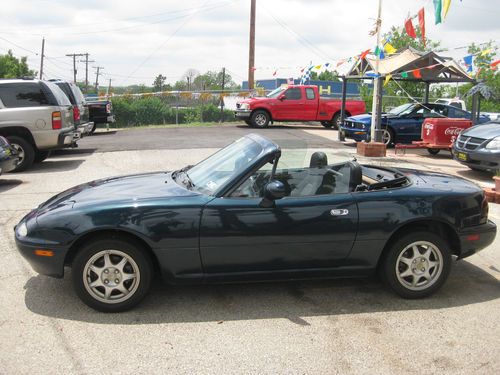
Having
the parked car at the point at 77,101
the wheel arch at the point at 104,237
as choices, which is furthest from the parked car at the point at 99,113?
the wheel arch at the point at 104,237

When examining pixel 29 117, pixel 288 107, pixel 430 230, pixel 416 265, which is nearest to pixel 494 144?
pixel 430 230

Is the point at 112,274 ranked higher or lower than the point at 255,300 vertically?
higher

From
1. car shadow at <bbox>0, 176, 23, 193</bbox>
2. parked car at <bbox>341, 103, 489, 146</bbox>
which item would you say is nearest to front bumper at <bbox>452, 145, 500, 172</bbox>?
parked car at <bbox>341, 103, 489, 146</bbox>

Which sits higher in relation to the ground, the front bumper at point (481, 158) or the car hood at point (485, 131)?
the car hood at point (485, 131)

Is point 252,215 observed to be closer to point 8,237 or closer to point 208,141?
point 8,237

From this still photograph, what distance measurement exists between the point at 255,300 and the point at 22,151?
27.7 ft

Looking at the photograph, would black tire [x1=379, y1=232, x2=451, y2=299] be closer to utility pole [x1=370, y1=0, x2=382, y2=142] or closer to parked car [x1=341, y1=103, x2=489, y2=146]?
utility pole [x1=370, y1=0, x2=382, y2=142]

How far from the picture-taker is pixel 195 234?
12.8 ft

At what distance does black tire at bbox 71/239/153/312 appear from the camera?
152 inches

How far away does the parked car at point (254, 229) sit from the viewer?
3896 mm

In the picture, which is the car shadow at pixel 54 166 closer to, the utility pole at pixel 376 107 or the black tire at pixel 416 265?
the utility pole at pixel 376 107

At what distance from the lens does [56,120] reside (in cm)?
1123

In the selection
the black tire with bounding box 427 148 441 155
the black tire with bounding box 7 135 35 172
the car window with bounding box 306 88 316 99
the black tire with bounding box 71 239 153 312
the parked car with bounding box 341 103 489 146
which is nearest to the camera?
the black tire with bounding box 71 239 153 312

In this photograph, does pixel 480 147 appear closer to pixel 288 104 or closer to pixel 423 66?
pixel 423 66
